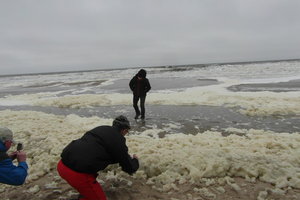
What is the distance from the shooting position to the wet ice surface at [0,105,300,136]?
11164 mm

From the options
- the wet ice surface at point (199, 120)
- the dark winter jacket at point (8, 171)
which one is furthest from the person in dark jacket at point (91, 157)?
the wet ice surface at point (199, 120)

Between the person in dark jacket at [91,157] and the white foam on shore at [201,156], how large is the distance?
73.5 inches

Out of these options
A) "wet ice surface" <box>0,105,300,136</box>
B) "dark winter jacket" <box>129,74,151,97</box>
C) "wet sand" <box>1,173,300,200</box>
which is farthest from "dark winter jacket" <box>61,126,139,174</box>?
"dark winter jacket" <box>129,74,151,97</box>

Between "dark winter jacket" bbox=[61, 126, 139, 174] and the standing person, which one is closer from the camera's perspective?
the standing person

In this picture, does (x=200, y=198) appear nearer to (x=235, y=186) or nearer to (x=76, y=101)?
(x=235, y=186)

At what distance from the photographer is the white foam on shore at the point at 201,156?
247 inches

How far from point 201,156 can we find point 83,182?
3.63m

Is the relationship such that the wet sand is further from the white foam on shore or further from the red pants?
the red pants

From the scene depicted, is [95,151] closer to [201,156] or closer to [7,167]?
[7,167]

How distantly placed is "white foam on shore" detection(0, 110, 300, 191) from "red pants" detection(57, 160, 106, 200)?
1808 mm

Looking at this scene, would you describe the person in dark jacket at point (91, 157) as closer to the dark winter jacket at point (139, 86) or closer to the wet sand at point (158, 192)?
the wet sand at point (158, 192)

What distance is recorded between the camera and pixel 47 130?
1110 cm

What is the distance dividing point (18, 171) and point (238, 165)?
4.87 m

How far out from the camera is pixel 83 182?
4.48 m
